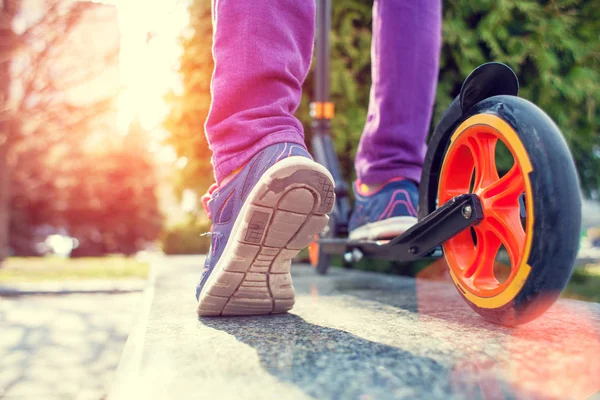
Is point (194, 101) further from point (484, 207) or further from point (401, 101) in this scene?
point (484, 207)

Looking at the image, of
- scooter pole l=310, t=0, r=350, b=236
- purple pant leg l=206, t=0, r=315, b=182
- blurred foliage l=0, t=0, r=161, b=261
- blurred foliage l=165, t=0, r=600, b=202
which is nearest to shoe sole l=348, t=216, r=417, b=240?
purple pant leg l=206, t=0, r=315, b=182

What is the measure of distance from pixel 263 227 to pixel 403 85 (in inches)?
28.9

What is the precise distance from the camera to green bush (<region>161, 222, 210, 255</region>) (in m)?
7.79

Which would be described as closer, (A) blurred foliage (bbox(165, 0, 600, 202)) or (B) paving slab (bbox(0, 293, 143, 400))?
(B) paving slab (bbox(0, 293, 143, 400))

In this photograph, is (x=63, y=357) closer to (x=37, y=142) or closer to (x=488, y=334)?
(x=488, y=334)

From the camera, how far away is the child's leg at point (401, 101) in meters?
1.40

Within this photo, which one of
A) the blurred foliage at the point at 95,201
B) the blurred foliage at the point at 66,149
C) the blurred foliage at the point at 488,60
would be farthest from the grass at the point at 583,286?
the blurred foliage at the point at 95,201

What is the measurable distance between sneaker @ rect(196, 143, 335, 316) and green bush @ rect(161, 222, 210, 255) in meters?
6.71

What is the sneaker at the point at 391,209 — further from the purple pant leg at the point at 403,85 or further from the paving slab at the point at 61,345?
the paving slab at the point at 61,345

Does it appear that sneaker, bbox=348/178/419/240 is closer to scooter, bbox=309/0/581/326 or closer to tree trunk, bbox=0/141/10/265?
scooter, bbox=309/0/581/326

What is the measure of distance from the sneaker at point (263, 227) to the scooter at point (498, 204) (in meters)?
0.32

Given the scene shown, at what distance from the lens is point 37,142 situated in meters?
10.6

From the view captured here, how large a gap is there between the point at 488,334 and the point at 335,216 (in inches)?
54.3

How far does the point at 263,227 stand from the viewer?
93 cm
